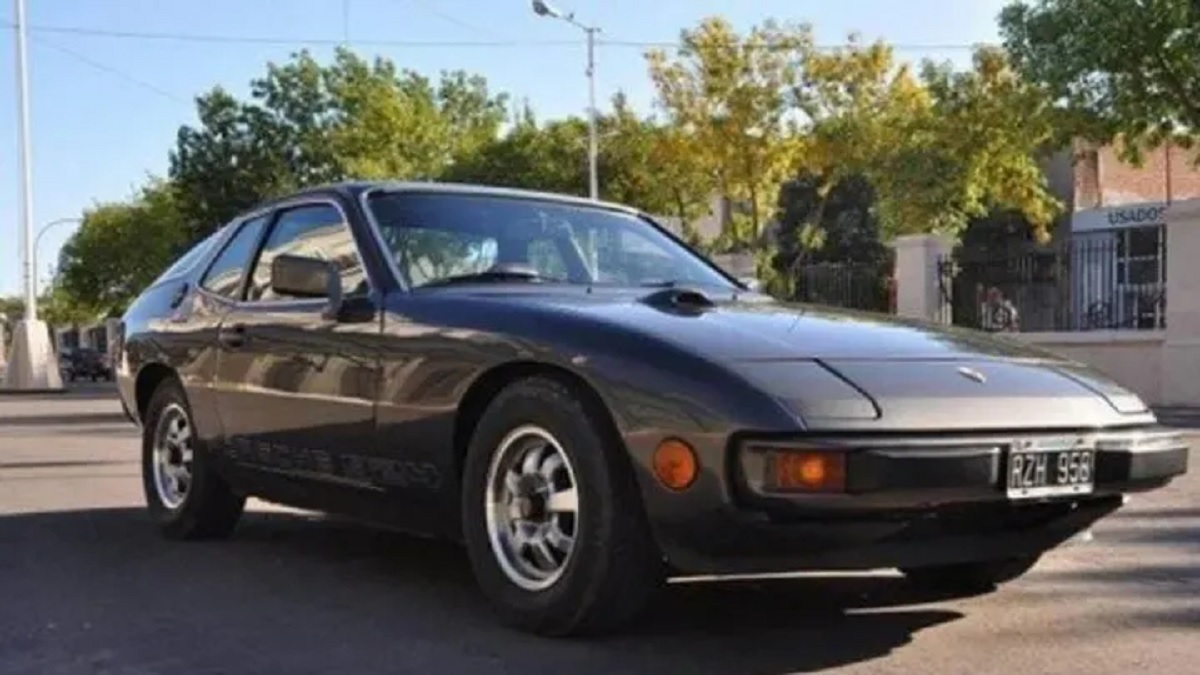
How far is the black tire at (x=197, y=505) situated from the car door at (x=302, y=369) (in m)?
0.39

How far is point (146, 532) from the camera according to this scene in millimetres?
6891

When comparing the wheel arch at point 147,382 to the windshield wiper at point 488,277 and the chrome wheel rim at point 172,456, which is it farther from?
the windshield wiper at point 488,277

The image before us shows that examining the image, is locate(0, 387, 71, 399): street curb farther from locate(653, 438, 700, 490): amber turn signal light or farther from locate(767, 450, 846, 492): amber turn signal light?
locate(767, 450, 846, 492): amber turn signal light

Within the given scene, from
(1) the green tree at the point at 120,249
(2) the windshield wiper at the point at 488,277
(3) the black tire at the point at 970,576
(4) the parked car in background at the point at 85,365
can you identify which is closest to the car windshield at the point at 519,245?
(2) the windshield wiper at the point at 488,277

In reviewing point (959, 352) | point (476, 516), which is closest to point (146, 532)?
point (476, 516)

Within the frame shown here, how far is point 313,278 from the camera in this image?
211 inches

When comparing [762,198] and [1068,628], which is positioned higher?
[762,198]

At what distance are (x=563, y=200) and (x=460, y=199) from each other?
53 cm

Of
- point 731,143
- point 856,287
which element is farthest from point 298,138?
point 856,287

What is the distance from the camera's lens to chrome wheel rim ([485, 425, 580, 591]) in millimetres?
4410

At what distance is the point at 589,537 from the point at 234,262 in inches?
117

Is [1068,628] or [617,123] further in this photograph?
[617,123]

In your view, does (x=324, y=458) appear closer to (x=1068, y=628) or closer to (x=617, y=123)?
(x=1068, y=628)

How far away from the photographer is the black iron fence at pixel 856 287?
23.3 m
